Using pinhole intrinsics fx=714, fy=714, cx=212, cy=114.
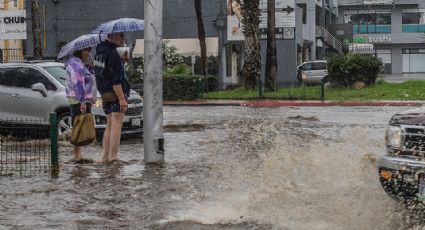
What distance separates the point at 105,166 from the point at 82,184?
4.33 feet

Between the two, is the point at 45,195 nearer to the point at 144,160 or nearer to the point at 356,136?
the point at 144,160

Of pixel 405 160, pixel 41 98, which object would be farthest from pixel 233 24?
pixel 405 160

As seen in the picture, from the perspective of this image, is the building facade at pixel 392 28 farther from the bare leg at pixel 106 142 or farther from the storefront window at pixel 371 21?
the bare leg at pixel 106 142

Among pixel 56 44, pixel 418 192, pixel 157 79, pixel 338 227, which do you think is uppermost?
pixel 56 44

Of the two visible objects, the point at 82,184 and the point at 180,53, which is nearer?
the point at 82,184

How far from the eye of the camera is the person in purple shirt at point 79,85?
10281 millimetres

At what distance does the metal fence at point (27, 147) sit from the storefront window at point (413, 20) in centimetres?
6487

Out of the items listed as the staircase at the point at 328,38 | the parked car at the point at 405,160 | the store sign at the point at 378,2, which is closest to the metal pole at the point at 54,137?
the parked car at the point at 405,160

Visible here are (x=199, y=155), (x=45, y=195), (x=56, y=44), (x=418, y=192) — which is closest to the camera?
(x=418, y=192)

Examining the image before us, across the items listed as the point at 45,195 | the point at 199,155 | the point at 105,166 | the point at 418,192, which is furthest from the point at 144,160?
the point at 418,192

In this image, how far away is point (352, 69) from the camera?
30.9m

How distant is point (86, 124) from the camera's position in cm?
1007

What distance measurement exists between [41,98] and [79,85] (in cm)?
386

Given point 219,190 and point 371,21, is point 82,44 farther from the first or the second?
point 371,21
